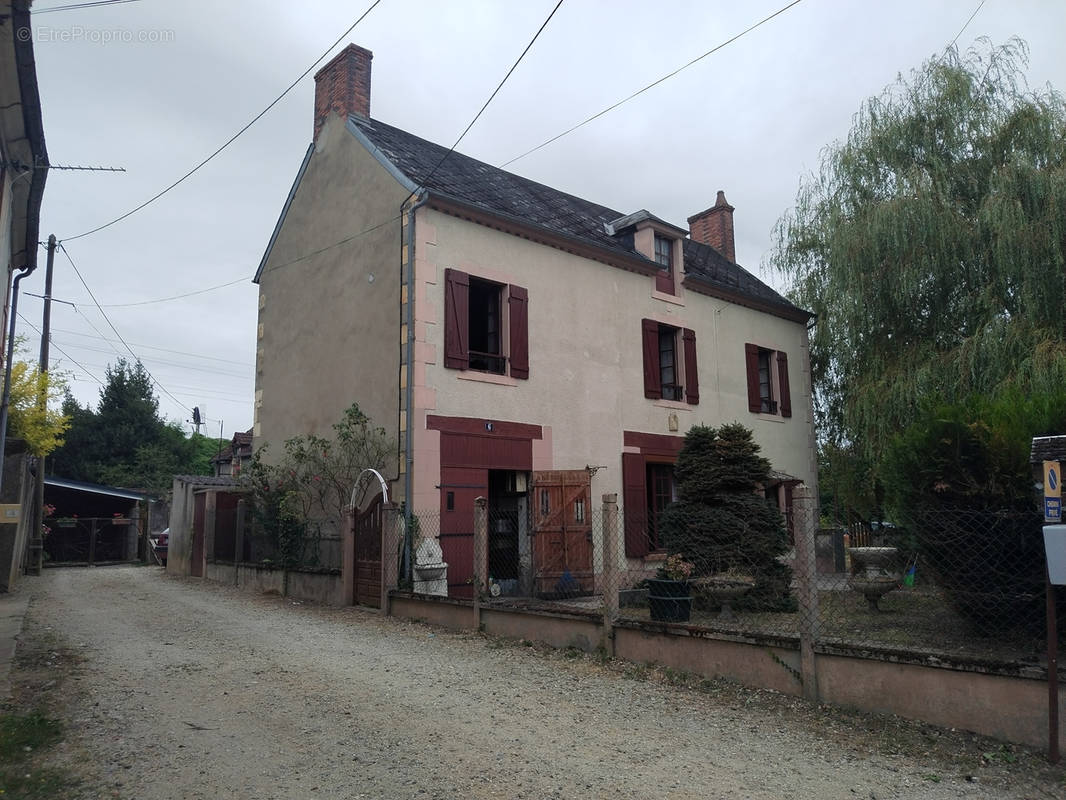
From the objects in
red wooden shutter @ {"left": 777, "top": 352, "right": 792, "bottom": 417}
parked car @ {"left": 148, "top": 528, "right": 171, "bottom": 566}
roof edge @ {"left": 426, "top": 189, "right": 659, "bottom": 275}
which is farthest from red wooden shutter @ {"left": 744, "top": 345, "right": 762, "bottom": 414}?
parked car @ {"left": 148, "top": 528, "right": 171, "bottom": 566}

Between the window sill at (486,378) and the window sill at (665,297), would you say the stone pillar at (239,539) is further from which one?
the window sill at (665,297)

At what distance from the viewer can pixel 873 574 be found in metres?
9.30

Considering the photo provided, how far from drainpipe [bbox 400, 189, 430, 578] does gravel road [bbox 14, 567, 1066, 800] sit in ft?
9.37

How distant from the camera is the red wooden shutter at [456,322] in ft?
39.5

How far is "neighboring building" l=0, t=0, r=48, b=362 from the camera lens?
22.5 ft

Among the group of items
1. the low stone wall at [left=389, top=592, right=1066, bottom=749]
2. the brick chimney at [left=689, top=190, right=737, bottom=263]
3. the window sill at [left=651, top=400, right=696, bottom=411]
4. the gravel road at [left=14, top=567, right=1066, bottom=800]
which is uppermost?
the brick chimney at [left=689, top=190, right=737, bottom=263]

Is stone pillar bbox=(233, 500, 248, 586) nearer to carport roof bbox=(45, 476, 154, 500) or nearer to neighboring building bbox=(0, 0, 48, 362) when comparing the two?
neighboring building bbox=(0, 0, 48, 362)

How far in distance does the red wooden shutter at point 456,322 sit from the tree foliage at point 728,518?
11.9 ft

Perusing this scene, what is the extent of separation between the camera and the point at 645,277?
15.3m

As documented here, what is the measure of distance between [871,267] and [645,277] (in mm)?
4340

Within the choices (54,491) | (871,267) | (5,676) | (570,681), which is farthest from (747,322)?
(54,491)

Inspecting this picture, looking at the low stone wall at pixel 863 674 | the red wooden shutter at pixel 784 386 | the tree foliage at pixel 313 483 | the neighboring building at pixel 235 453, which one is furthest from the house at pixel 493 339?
the neighboring building at pixel 235 453

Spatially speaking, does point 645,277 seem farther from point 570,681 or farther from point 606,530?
point 570,681

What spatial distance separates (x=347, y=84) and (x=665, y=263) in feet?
22.5
